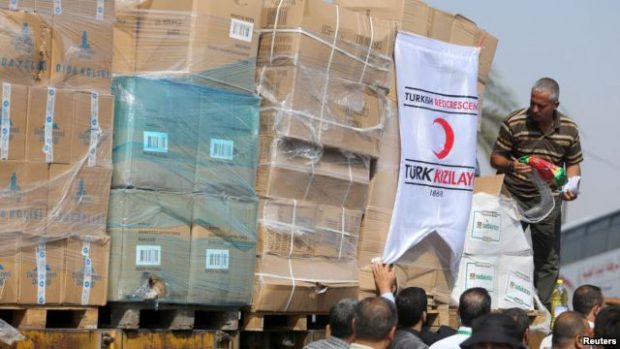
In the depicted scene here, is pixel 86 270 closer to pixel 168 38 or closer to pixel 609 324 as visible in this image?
pixel 168 38

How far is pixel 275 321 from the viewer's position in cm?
789

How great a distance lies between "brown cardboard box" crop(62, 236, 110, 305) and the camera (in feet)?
21.4

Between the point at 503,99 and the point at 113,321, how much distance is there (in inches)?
606

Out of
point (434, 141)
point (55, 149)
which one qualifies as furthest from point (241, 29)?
point (434, 141)

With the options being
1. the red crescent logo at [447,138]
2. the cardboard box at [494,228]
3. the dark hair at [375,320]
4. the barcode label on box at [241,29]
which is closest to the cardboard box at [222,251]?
the barcode label on box at [241,29]

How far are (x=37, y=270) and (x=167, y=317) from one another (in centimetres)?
97

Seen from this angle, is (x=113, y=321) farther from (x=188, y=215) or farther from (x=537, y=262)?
(x=537, y=262)

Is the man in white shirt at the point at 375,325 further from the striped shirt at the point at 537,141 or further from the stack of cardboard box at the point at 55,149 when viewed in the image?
the striped shirt at the point at 537,141

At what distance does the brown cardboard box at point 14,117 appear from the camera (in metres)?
6.29

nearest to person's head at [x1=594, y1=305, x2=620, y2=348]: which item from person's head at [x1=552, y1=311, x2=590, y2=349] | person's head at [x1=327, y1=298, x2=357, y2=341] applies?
person's head at [x1=552, y1=311, x2=590, y2=349]

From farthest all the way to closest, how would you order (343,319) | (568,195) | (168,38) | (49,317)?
(568,195), (168,38), (49,317), (343,319)

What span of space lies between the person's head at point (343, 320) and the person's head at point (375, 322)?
2.71ft

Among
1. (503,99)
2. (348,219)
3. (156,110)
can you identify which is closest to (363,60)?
(348,219)

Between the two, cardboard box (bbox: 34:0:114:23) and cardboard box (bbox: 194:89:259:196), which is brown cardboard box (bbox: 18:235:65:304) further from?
cardboard box (bbox: 34:0:114:23)
